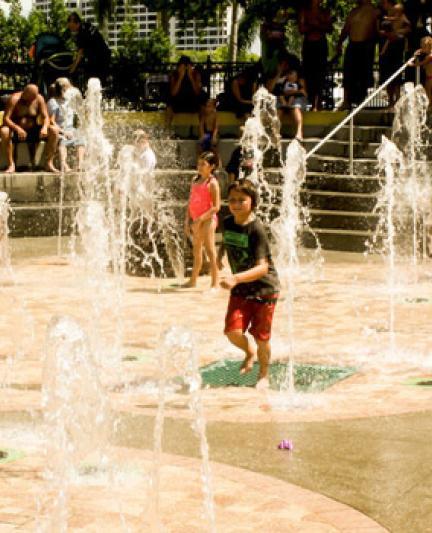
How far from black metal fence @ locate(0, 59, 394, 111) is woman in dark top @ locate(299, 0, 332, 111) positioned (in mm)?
756

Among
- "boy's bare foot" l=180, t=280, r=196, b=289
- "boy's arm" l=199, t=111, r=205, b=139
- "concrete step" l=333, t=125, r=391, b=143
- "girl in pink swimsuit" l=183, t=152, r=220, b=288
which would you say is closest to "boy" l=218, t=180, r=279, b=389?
"girl in pink swimsuit" l=183, t=152, r=220, b=288

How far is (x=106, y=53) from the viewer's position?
23.5m

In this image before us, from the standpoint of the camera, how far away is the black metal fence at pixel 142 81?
2350 centimetres

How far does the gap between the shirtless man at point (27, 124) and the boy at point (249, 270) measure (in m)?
11.2

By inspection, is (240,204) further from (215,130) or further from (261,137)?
(215,130)

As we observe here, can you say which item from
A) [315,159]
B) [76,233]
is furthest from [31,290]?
[315,159]

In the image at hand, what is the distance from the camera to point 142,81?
24.8 meters

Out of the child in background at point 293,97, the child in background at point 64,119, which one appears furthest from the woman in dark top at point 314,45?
the child in background at point 64,119

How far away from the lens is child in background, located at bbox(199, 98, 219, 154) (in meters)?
21.1

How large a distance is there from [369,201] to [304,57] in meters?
4.54

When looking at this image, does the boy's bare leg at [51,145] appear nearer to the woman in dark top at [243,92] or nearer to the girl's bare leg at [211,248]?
the woman in dark top at [243,92]

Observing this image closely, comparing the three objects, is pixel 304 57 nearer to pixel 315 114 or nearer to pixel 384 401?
pixel 315 114

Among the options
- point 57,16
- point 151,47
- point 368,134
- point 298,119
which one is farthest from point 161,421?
point 57,16

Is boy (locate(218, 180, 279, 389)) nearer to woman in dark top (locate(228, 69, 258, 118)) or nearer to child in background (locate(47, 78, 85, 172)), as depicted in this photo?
child in background (locate(47, 78, 85, 172))
